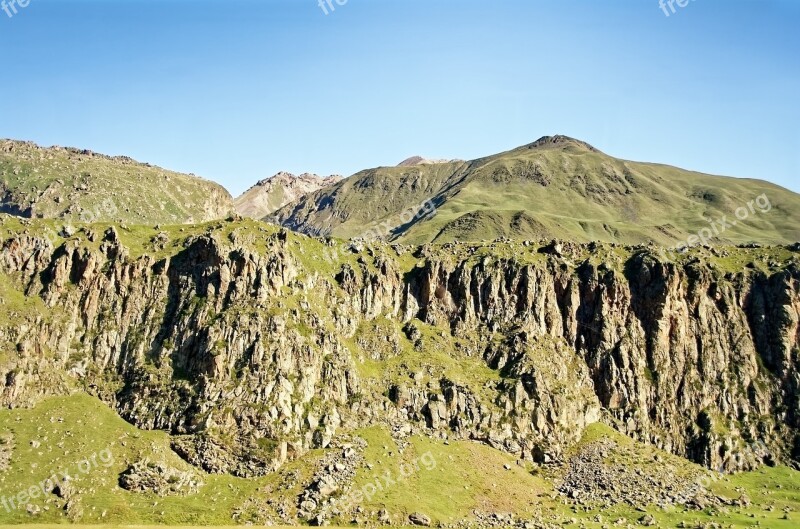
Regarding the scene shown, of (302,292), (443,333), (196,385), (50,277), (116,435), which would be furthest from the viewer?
(443,333)

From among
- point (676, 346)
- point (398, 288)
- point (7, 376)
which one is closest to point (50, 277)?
point (7, 376)

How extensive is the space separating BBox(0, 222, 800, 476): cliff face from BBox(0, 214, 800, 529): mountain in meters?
0.50

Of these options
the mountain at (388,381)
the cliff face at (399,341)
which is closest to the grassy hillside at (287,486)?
the mountain at (388,381)

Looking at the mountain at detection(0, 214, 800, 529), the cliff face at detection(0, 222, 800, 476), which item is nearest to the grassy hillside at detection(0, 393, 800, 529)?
the mountain at detection(0, 214, 800, 529)

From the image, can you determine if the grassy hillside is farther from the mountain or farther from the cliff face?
the cliff face

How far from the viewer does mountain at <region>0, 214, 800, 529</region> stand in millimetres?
115312

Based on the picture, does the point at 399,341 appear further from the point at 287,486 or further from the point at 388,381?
the point at 287,486

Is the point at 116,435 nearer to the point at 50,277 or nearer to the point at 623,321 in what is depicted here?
the point at 50,277

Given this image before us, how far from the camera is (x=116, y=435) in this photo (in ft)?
391

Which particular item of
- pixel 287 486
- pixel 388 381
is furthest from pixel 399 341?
pixel 287 486

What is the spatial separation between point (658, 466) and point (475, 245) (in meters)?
79.8

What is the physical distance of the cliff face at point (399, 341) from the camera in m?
130

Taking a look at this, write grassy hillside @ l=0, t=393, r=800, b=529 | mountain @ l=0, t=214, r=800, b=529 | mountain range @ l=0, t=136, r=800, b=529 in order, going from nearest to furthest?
grassy hillside @ l=0, t=393, r=800, b=529 → mountain range @ l=0, t=136, r=800, b=529 → mountain @ l=0, t=214, r=800, b=529

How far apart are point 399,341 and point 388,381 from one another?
14952 mm
